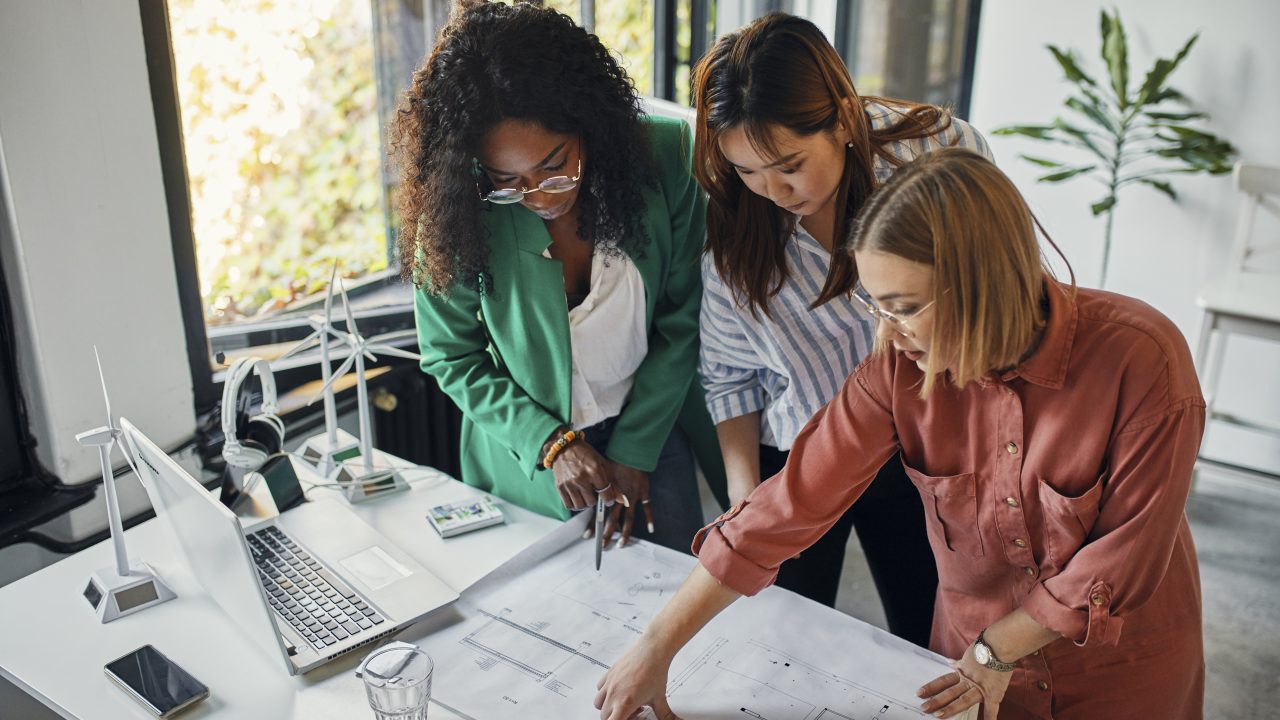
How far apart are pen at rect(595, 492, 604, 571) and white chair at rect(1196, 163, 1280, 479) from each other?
2283 mm

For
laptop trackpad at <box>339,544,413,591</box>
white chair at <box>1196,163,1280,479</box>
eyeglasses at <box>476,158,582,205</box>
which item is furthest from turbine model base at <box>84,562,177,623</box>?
white chair at <box>1196,163,1280,479</box>

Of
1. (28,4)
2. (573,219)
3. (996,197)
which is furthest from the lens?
(573,219)

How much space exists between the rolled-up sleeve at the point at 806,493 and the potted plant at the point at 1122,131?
8.04ft

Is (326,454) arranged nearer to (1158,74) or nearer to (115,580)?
(115,580)

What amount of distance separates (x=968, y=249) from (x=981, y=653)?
485 millimetres

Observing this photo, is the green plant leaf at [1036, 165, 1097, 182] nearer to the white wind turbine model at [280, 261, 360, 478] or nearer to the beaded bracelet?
the beaded bracelet

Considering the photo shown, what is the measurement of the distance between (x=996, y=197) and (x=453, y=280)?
87 cm

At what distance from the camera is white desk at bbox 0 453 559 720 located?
1221 millimetres

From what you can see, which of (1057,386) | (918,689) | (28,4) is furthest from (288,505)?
(1057,386)

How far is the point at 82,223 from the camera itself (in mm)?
1686

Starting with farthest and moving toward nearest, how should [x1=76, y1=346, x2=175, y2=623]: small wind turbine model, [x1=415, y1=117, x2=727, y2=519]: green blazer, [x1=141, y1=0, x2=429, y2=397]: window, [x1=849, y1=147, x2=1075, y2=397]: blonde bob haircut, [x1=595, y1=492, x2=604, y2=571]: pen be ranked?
[x1=141, y1=0, x2=429, y2=397]: window → [x1=415, y1=117, x2=727, y2=519]: green blazer → [x1=595, y1=492, x2=604, y2=571]: pen → [x1=76, y1=346, x2=175, y2=623]: small wind turbine model → [x1=849, y1=147, x2=1075, y2=397]: blonde bob haircut

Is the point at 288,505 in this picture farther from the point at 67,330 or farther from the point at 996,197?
the point at 996,197

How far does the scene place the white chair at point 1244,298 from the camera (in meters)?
2.95

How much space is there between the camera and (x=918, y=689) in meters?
1.21
